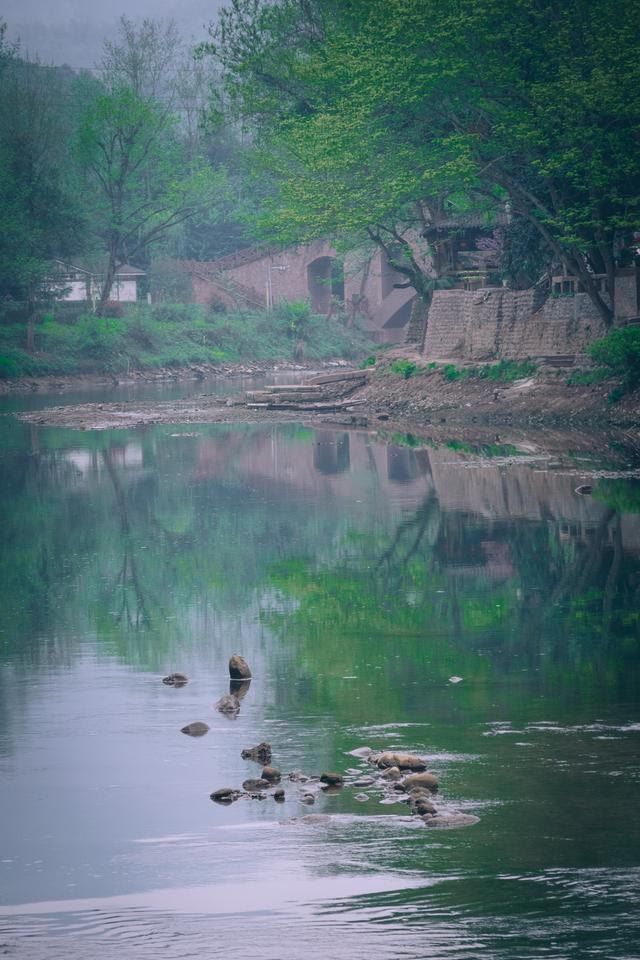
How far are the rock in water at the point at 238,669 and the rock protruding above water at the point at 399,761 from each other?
314 centimetres

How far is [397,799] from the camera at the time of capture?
1001 centimetres

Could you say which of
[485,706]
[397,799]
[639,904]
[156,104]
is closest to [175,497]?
[485,706]

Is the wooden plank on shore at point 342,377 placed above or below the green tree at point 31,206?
below

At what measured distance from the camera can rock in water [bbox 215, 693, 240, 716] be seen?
12547 millimetres

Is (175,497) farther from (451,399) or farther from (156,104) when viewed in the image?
(156,104)

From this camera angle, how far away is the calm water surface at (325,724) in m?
8.16

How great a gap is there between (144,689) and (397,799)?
13.6 feet

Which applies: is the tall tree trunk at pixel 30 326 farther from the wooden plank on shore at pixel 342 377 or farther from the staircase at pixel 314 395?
the wooden plank on shore at pixel 342 377

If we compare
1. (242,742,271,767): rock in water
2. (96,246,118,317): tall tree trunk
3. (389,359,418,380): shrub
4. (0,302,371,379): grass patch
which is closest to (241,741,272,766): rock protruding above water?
(242,742,271,767): rock in water

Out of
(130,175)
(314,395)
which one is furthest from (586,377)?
(130,175)

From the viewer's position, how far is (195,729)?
11875 mm

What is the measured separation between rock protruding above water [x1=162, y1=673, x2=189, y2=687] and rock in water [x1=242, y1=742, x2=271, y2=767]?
259cm

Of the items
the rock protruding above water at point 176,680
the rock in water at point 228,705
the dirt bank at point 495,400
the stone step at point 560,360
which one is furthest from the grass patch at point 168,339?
the rock in water at point 228,705

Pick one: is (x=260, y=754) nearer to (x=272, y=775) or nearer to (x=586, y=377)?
(x=272, y=775)
